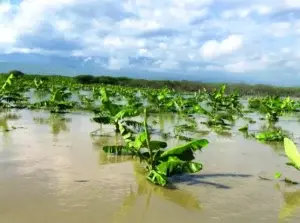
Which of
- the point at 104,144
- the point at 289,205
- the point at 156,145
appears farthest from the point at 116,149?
the point at 289,205

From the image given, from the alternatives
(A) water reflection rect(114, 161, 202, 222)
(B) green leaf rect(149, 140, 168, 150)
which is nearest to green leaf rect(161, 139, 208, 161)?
(B) green leaf rect(149, 140, 168, 150)

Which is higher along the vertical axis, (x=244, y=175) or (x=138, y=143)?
(x=138, y=143)

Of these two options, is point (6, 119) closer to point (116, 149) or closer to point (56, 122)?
point (56, 122)

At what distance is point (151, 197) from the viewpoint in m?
6.39

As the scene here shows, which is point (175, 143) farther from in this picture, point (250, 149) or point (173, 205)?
point (173, 205)

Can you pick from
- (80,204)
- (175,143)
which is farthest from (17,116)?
(80,204)

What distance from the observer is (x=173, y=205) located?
6.09 m

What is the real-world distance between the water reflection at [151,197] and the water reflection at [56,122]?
17.1 feet

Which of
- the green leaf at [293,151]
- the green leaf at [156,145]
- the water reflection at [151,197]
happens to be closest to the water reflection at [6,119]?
the green leaf at [156,145]

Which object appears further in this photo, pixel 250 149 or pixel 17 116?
pixel 17 116

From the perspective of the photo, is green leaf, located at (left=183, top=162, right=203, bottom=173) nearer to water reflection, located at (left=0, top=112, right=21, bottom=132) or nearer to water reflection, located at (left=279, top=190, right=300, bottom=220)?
water reflection, located at (left=279, top=190, right=300, bottom=220)

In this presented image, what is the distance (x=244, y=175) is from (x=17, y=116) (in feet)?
30.8

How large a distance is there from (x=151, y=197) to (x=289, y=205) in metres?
2.00

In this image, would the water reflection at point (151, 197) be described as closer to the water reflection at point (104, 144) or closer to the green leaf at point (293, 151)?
the water reflection at point (104, 144)
